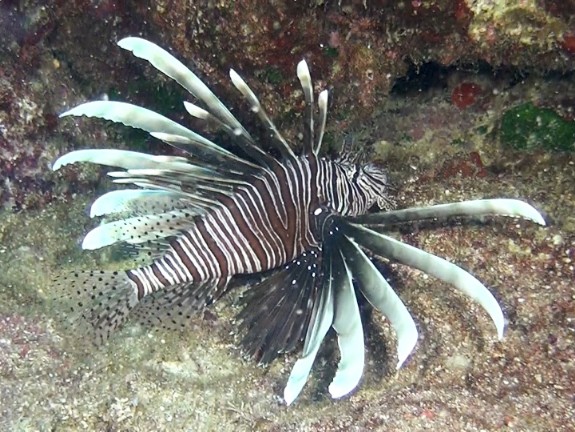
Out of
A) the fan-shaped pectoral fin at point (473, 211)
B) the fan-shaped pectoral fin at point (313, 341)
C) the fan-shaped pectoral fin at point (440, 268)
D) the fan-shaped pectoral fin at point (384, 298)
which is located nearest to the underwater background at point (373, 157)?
the fan-shaped pectoral fin at point (313, 341)

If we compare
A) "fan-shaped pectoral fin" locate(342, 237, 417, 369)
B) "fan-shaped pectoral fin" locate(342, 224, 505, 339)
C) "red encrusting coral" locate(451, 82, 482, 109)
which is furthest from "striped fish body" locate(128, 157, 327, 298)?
"red encrusting coral" locate(451, 82, 482, 109)

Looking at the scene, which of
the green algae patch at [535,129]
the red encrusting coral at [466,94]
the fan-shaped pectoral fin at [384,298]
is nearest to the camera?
the fan-shaped pectoral fin at [384,298]

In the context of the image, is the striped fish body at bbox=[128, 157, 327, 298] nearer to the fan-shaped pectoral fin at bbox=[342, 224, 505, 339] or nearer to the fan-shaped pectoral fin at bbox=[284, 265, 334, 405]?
the fan-shaped pectoral fin at bbox=[284, 265, 334, 405]

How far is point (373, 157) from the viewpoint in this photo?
172 inches

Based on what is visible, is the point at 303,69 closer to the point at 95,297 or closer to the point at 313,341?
the point at 313,341

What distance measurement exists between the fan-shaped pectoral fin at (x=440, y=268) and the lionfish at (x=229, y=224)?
0.63 ft

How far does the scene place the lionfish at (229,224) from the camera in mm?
2996

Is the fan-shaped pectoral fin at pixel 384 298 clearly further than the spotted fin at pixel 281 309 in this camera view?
No

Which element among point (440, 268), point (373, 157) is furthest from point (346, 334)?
point (373, 157)

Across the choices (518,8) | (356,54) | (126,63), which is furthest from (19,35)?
(518,8)

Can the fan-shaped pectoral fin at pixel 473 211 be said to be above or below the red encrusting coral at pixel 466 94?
below

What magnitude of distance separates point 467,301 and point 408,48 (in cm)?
162

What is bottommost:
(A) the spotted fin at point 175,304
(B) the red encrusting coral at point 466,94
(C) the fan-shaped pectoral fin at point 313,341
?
(C) the fan-shaped pectoral fin at point 313,341

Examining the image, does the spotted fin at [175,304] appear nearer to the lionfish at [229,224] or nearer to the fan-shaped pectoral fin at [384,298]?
the lionfish at [229,224]
